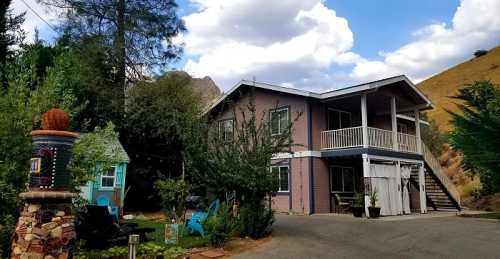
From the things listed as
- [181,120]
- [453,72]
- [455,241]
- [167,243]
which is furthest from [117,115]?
[453,72]

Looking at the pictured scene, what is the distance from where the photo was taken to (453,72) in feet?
252

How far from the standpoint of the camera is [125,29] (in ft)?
72.2

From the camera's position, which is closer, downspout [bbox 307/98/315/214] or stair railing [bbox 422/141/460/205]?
downspout [bbox 307/98/315/214]

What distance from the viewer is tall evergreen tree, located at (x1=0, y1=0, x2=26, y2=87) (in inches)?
572

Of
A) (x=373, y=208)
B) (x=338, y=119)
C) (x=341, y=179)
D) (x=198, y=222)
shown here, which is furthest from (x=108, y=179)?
(x=338, y=119)

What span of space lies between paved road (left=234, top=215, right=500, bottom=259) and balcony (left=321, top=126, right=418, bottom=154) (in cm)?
404

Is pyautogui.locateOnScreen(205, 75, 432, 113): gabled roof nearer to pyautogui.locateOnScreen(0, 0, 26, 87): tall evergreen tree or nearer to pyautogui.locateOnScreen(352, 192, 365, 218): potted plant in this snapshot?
pyautogui.locateOnScreen(352, 192, 365, 218): potted plant

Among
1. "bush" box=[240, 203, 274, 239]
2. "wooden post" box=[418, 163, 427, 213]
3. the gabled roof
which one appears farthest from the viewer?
"wooden post" box=[418, 163, 427, 213]

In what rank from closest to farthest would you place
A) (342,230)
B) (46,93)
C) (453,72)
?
(46,93) < (342,230) < (453,72)

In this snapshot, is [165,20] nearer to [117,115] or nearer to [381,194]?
[117,115]

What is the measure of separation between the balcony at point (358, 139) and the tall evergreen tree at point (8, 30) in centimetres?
1284

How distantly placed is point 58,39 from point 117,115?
566 cm

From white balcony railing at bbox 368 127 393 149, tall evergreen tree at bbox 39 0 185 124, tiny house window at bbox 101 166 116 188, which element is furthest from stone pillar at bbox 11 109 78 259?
tall evergreen tree at bbox 39 0 185 124

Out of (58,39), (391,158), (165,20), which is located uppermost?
(165,20)
